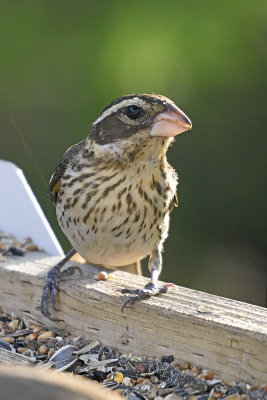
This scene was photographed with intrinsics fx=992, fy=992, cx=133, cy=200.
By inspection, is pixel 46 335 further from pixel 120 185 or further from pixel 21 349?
pixel 120 185

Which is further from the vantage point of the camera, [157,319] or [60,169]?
[60,169]

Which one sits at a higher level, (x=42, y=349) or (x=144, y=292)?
(x=144, y=292)

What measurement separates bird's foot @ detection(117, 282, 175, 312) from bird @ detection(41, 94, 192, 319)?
0.08 feet

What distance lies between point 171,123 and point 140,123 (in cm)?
13

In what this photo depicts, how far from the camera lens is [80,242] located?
3023 millimetres

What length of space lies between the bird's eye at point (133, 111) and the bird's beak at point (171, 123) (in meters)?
0.08

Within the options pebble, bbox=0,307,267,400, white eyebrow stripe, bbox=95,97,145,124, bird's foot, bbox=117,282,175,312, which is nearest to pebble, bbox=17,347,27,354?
pebble, bbox=0,307,267,400

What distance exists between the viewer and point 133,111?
283cm

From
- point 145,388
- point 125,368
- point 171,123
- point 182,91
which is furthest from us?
point 182,91

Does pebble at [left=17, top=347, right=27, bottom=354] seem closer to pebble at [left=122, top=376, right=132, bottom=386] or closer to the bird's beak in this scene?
pebble at [left=122, top=376, right=132, bottom=386]

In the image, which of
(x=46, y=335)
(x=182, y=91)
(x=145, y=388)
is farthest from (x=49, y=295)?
(x=182, y=91)

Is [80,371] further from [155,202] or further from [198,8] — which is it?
[198,8]

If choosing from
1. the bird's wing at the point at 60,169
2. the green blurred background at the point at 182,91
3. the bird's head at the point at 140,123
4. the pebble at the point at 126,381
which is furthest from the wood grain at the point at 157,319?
the green blurred background at the point at 182,91

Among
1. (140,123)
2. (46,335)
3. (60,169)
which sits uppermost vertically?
A: (140,123)
